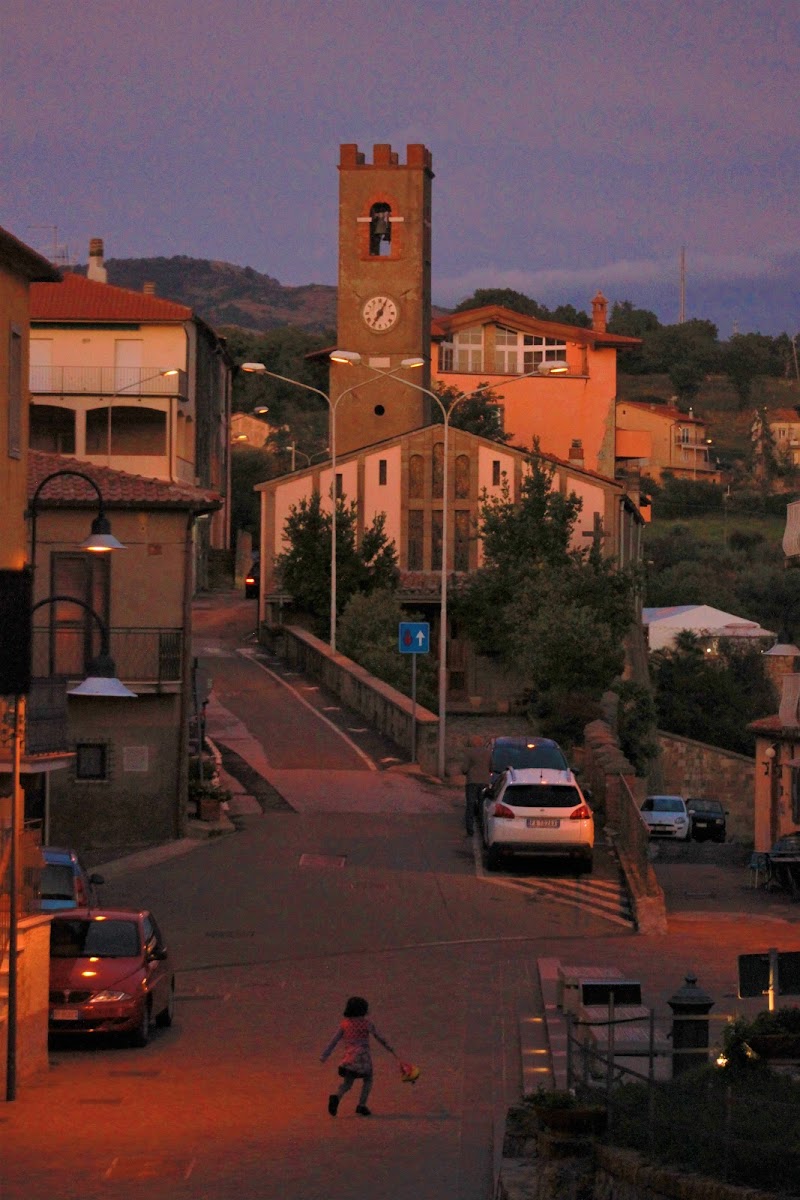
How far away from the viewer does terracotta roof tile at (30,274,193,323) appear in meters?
69.3

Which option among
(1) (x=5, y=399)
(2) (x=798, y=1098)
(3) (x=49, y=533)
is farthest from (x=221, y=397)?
(2) (x=798, y=1098)

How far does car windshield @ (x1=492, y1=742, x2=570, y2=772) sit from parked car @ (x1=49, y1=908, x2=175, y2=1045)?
14.7m

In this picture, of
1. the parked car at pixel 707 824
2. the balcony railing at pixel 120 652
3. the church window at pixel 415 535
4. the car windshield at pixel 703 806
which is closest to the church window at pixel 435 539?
the church window at pixel 415 535

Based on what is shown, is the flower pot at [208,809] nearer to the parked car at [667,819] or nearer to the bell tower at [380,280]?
the parked car at [667,819]

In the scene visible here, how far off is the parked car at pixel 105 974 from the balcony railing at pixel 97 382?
51855 millimetres

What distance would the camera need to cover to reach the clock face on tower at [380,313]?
7325 centimetres

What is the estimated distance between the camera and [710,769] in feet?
214

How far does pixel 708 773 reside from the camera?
214 ft

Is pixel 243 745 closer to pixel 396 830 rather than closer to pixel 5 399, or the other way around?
pixel 396 830

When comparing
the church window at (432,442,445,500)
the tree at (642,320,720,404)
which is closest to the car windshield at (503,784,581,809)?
the church window at (432,442,445,500)

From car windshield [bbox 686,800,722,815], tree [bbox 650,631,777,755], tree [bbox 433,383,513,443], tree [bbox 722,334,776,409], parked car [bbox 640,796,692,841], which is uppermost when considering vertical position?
tree [bbox 722,334,776,409]

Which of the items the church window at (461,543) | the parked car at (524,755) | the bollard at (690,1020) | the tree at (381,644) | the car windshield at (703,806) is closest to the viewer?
the bollard at (690,1020)

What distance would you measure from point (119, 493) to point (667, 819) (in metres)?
21.5

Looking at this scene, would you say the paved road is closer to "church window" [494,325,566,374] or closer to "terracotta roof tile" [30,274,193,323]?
"terracotta roof tile" [30,274,193,323]
